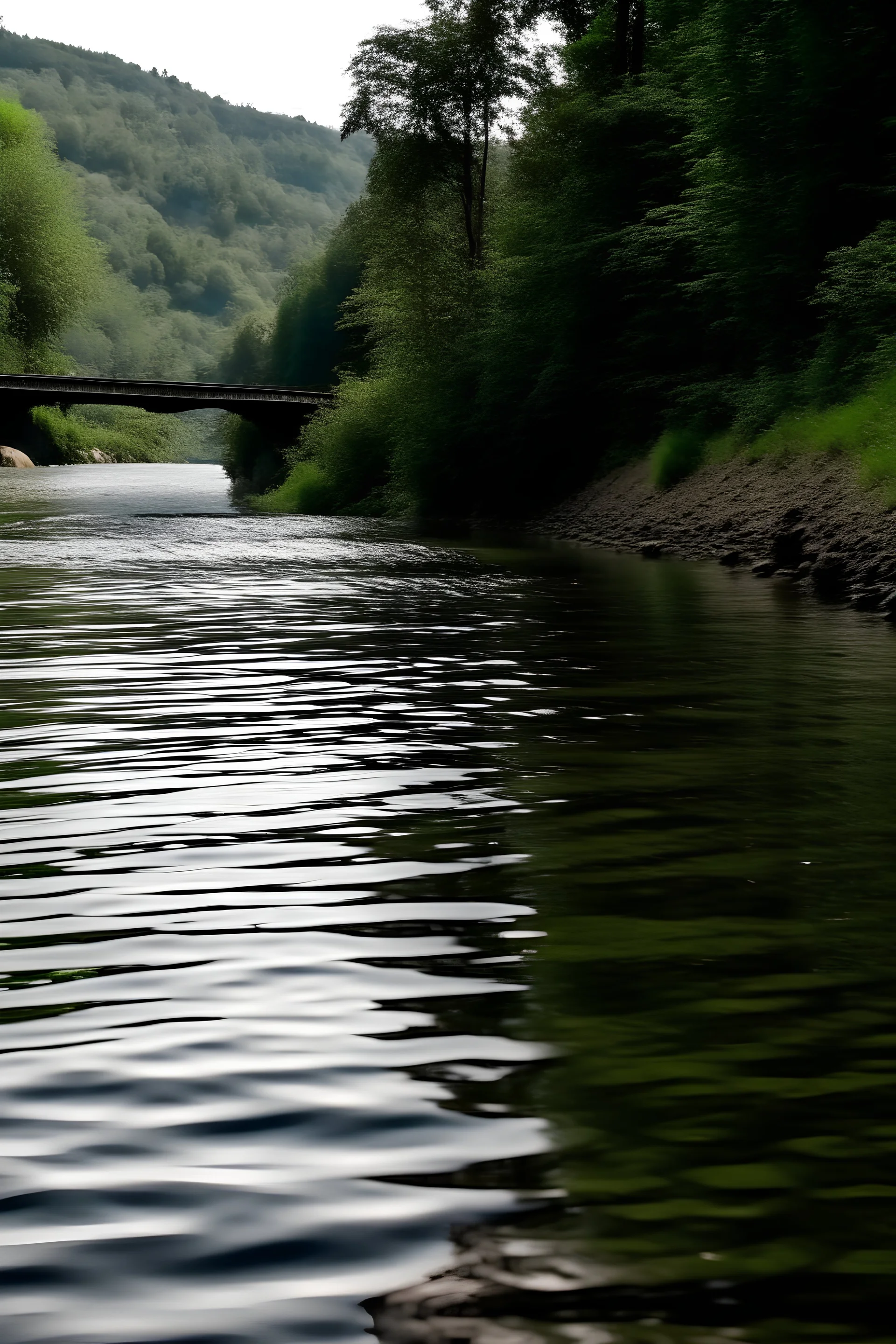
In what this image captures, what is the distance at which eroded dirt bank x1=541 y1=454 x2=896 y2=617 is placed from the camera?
19.3 metres

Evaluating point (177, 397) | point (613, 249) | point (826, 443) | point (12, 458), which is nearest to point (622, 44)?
point (613, 249)

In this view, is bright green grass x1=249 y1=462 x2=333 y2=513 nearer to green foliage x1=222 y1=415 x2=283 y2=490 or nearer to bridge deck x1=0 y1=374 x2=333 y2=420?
bridge deck x1=0 y1=374 x2=333 y2=420

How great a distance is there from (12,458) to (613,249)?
5907 centimetres

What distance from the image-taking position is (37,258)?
91.8 meters

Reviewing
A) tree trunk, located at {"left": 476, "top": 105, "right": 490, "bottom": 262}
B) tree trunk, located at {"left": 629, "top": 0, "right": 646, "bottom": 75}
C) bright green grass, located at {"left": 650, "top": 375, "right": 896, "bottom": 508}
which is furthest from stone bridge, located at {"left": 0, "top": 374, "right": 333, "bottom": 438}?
bright green grass, located at {"left": 650, "top": 375, "right": 896, "bottom": 508}

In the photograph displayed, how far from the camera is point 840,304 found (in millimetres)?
26500

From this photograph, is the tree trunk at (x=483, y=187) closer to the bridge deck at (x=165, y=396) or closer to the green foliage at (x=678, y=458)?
the bridge deck at (x=165, y=396)

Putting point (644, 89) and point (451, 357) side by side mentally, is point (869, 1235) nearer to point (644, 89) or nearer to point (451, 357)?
point (644, 89)

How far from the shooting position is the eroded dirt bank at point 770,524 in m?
19.3

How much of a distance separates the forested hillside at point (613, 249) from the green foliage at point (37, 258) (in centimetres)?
4259

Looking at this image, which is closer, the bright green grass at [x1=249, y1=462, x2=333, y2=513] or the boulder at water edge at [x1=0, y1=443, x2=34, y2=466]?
the bright green grass at [x1=249, y1=462, x2=333, y2=513]

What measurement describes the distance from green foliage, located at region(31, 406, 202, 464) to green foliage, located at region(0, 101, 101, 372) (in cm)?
537

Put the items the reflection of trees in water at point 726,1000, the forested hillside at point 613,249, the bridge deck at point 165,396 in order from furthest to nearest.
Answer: the bridge deck at point 165,396
the forested hillside at point 613,249
the reflection of trees in water at point 726,1000

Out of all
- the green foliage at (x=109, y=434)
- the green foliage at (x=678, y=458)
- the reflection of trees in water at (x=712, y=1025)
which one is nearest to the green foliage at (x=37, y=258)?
the green foliage at (x=109, y=434)
